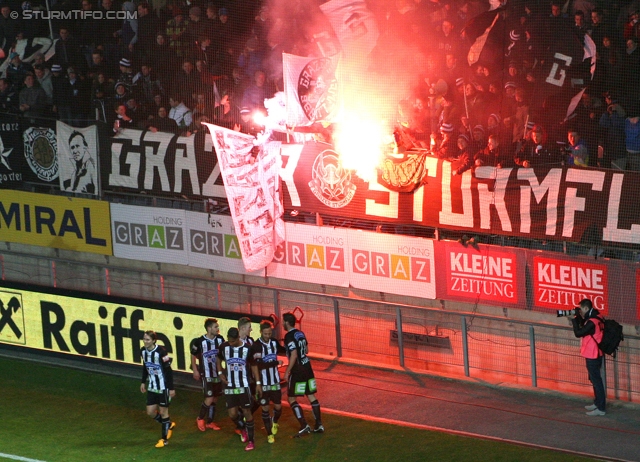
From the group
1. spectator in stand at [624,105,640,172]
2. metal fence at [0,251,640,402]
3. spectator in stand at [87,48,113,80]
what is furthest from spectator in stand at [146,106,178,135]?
spectator in stand at [624,105,640,172]

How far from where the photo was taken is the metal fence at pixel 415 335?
13.9 meters

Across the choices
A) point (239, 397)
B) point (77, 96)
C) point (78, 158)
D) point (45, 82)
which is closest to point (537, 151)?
point (239, 397)

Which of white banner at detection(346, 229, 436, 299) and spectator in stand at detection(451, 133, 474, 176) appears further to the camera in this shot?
white banner at detection(346, 229, 436, 299)

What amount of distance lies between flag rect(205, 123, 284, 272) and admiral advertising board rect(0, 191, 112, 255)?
323 centimetres

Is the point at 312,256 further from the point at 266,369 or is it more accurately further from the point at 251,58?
the point at 266,369

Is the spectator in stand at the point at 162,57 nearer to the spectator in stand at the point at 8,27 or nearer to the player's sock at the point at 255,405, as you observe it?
the spectator in stand at the point at 8,27

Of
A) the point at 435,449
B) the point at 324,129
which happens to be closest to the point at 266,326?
the point at 435,449

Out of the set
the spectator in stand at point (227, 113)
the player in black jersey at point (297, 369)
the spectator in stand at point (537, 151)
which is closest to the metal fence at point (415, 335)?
the spectator in stand at point (537, 151)

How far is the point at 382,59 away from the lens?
15547mm

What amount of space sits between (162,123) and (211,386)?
22.0ft

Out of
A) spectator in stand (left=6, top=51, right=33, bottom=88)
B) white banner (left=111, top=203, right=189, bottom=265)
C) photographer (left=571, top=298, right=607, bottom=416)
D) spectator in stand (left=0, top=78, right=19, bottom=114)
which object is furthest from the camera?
spectator in stand (left=0, top=78, right=19, bottom=114)

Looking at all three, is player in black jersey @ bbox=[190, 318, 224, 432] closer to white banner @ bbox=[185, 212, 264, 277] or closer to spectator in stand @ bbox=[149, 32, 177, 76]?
white banner @ bbox=[185, 212, 264, 277]

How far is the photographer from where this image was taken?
12664 millimetres

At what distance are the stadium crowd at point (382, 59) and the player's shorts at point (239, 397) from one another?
4744 mm
